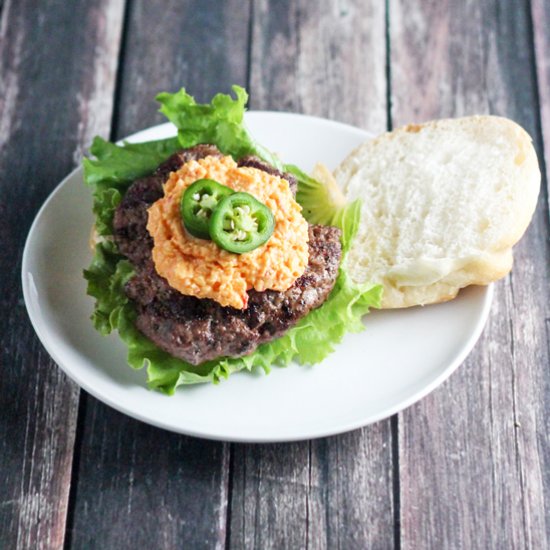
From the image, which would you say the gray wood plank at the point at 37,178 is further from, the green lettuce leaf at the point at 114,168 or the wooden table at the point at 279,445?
the green lettuce leaf at the point at 114,168

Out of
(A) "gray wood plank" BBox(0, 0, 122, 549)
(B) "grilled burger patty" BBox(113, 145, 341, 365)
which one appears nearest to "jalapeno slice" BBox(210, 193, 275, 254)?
(B) "grilled burger patty" BBox(113, 145, 341, 365)

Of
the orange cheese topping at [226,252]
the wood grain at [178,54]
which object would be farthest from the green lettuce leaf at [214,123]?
the wood grain at [178,54]

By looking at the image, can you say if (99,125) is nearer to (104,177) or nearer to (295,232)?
(104,177)

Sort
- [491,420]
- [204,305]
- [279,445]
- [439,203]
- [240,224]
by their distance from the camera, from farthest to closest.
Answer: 1. [439,203]
2. [491,420]
3. [279,445]
4. [204,305]
5. [240,224]

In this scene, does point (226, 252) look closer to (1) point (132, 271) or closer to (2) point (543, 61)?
(1) point (132, 271)

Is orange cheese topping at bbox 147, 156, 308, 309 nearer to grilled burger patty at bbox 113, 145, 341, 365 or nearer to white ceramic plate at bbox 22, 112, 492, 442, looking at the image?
grilled burger patty at bbox 113, 145, 341, 365

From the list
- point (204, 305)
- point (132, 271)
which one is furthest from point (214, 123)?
point (204, 305)
